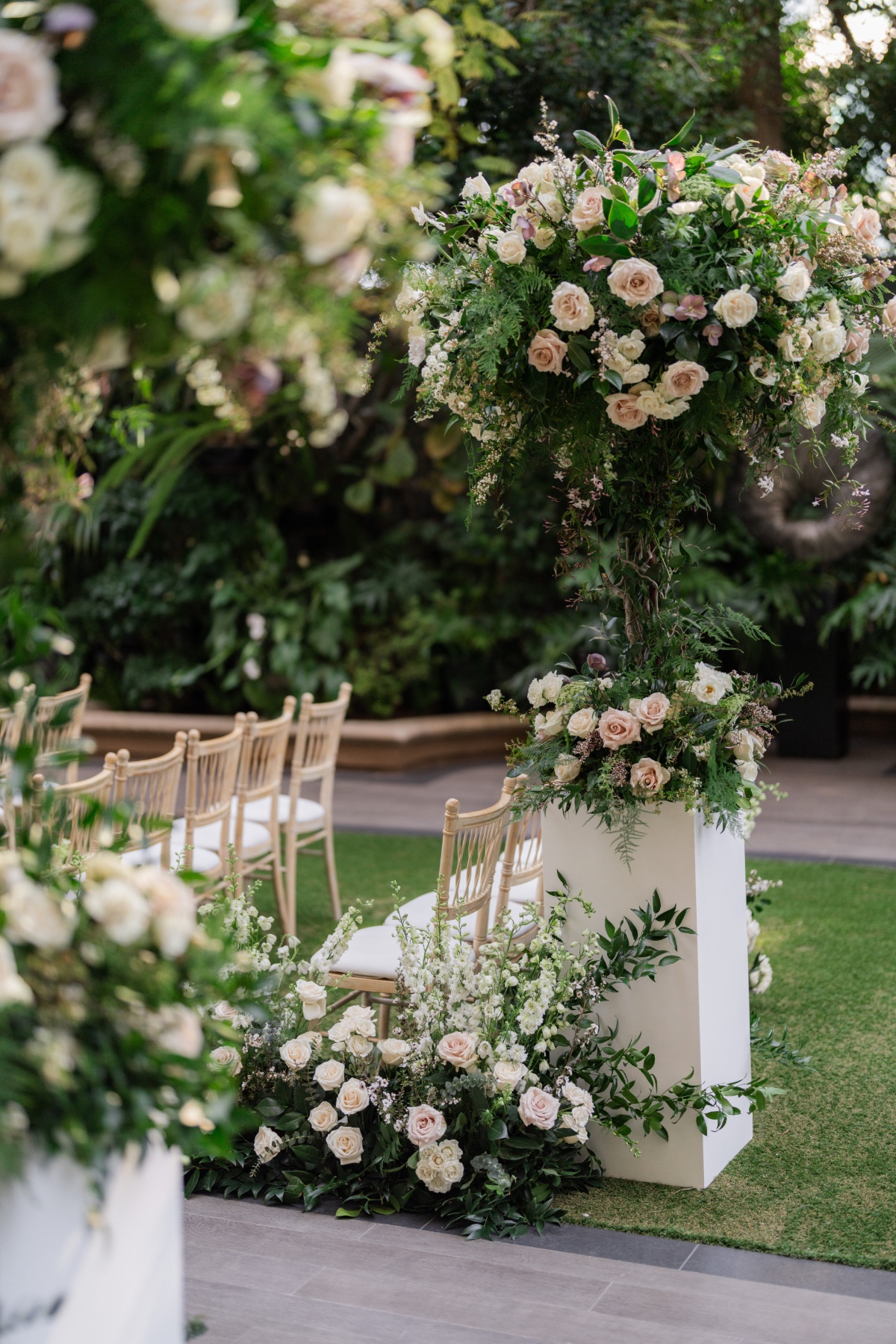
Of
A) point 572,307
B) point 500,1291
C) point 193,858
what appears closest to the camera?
point 500,1291

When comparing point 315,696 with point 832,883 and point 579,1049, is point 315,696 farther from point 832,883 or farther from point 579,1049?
point 579,1049

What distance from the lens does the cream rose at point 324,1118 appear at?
3.00 m

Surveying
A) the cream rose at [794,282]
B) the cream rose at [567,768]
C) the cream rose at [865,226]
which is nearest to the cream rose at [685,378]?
the cream rose at [794,282]

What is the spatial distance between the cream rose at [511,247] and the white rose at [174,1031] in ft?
6.23

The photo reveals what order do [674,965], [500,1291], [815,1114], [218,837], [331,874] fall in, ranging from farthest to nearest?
1. [331,874]
2. [218,837]
3. [815,1114]
4. [674,965]
5. [500,1291]

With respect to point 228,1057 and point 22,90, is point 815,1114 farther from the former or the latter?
point 22,90

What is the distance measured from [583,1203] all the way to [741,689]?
48.9 inches

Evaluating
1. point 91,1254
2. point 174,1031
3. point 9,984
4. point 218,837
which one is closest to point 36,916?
point 9,984

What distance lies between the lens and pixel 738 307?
2629mm

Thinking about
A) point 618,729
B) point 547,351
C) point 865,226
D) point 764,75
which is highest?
point 764,75

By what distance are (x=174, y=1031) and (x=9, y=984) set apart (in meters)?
0.20

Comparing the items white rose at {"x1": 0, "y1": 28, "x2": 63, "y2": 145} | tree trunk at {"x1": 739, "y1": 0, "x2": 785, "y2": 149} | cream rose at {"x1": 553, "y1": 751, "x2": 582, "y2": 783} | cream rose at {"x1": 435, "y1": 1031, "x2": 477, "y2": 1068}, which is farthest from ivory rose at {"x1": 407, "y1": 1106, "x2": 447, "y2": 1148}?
tree trunk at {"x1": 739, "y1": 0, "x2": 785, "y2": 149}

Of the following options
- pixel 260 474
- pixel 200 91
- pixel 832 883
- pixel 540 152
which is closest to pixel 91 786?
pixel 200 91

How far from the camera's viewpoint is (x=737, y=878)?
10.6 feet
